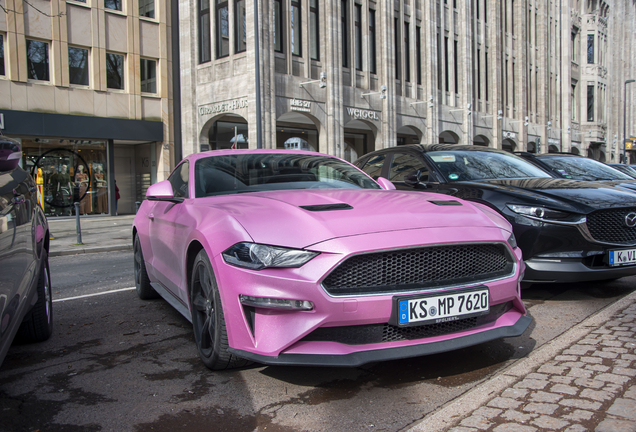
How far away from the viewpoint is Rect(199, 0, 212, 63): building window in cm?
2347

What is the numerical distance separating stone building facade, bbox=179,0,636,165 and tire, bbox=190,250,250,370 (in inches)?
569

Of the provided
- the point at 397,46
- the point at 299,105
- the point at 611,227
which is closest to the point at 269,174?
the point at 611,227

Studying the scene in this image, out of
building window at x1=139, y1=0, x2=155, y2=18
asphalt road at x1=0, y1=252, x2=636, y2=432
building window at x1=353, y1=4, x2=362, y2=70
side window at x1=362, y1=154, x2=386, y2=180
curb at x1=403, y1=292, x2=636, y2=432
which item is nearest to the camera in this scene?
curb at x1=403, y1=292, x2=636, y2=432

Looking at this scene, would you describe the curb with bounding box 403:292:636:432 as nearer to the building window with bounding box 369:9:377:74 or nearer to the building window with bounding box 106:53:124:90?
the building window with bounding box 106:53:124:90

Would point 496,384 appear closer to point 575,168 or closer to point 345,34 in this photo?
point 575,168

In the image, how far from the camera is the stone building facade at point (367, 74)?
22.0 meters

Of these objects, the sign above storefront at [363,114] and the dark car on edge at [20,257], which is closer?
the dark car on edge at [20,257]

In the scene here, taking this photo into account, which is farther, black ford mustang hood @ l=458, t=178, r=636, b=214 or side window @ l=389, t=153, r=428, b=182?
side window @ l=389, t=153, r=428, b=182

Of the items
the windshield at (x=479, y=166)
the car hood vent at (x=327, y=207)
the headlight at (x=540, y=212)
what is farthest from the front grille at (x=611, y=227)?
the car hood vent at (x=327, y=207)

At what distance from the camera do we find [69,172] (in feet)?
69.5

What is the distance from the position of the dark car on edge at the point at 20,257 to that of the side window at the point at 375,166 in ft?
14.5

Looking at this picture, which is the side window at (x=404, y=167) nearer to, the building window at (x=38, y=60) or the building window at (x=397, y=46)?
the building window at (x=38, y=60)

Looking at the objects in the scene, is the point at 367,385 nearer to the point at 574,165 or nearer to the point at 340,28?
the point at 574,165

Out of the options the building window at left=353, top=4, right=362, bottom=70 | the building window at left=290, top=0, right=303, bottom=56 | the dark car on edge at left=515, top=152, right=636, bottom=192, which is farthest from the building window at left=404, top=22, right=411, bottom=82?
the dark car on edge at left=515, top=152, right=636, bottom=192
